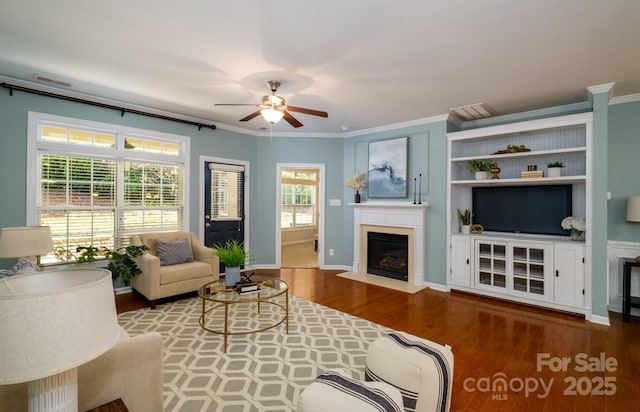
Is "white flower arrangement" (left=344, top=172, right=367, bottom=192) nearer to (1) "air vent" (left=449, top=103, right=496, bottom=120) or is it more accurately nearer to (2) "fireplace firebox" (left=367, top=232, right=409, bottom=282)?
(2) "fireplace firebox" (left=367, top=232, right=409, bottom=282)

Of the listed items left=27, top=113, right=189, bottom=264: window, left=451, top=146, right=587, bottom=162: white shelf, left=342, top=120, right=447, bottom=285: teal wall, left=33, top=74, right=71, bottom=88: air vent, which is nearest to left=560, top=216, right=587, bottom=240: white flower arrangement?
left=451, top=146, right=587, bottom=162: white shelf

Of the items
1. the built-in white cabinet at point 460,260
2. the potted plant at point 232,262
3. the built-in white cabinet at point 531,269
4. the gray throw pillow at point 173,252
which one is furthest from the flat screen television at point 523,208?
the gray throw pillow at point 173,252

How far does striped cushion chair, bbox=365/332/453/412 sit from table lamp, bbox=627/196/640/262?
11.1ft

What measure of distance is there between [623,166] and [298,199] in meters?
7.18

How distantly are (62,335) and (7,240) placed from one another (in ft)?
9.89

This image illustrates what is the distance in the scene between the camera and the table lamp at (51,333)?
805 millimetres

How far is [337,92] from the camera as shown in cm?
380

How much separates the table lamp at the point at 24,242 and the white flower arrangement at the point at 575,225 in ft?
19.5

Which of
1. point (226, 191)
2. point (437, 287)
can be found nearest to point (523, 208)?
point (437, 287)

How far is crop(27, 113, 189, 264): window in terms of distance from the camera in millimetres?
3758

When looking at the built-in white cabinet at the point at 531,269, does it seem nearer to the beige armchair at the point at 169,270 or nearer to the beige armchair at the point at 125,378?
the beige armchair at the point at 169,270

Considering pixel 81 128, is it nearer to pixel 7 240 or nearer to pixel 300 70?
pixel 7 240

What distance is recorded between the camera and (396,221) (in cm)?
523

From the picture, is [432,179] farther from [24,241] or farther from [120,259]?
[24,241]
